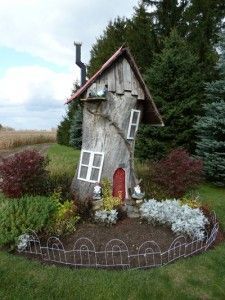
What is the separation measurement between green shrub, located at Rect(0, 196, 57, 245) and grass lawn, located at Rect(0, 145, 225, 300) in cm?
60

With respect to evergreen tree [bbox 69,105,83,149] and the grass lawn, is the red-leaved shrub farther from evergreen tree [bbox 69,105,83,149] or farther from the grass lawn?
evergreen tree [bbox 69,105,83,149]

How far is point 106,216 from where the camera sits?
1312 centimetres

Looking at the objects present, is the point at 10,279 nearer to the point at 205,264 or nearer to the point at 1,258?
the point at 1,258

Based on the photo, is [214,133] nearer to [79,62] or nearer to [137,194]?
[137,194]

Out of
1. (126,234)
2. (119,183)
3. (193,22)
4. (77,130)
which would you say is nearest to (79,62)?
(119,183)

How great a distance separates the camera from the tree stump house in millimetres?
13969

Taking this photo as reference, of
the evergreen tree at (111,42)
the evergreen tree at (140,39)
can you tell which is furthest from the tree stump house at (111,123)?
the evergreen tree at (111,42)

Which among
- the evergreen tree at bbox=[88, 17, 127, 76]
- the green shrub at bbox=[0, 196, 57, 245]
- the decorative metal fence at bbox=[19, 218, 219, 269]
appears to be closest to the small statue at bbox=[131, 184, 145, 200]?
the decorative metal fence at bbox=[19, 218, 219, 269]

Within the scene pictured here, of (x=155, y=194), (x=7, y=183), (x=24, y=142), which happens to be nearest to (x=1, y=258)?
(x=7, y=183)

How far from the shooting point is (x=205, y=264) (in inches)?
444

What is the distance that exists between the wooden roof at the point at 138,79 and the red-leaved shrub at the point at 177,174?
1450 millimetres

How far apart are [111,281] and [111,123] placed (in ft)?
18.4

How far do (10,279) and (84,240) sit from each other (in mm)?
2651

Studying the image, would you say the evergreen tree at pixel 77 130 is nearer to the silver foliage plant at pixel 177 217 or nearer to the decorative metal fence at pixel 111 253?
the silver foliage plant at pixel 177 217
